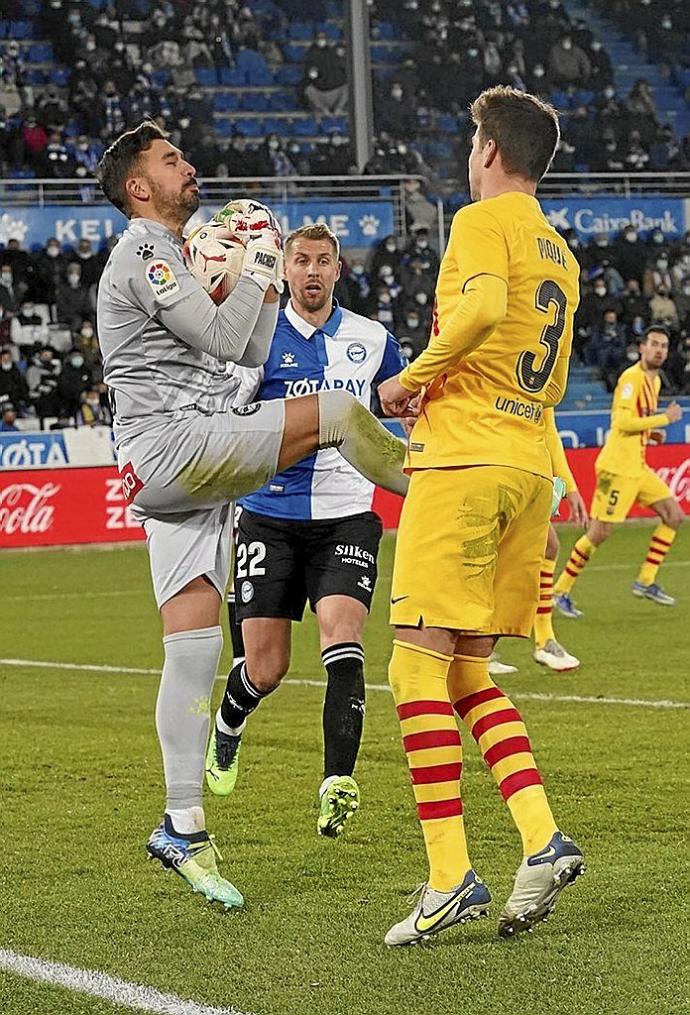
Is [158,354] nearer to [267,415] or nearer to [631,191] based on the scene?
[267,415]

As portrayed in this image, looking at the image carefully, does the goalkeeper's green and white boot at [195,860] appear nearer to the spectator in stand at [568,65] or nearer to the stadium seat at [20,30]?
the stadium seat at [20,30]

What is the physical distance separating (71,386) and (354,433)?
17.6m

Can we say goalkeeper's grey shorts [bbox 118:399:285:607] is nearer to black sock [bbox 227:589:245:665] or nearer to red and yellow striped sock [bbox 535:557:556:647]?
black sock [bbox 227:589:245:665]

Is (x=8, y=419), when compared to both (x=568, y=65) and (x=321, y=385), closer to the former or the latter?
(x=568, y=65)

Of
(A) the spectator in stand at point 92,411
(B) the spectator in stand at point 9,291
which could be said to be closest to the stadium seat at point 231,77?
(B) the spectator in stand at point 9,291

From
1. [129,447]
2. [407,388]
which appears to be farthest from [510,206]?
[129,447]

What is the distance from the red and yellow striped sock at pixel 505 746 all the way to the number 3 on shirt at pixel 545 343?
0.77m

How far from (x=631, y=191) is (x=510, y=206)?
2460cm

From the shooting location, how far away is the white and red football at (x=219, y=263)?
4941 mm

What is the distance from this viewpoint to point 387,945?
4.24 m

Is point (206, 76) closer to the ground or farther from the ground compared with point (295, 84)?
farther from the ground

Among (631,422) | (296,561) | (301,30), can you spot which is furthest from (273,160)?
(296,561)

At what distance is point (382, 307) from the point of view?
80.3ft

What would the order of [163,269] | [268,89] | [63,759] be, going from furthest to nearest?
1. [268,89]
2. [63,759]
3. [163,269]
